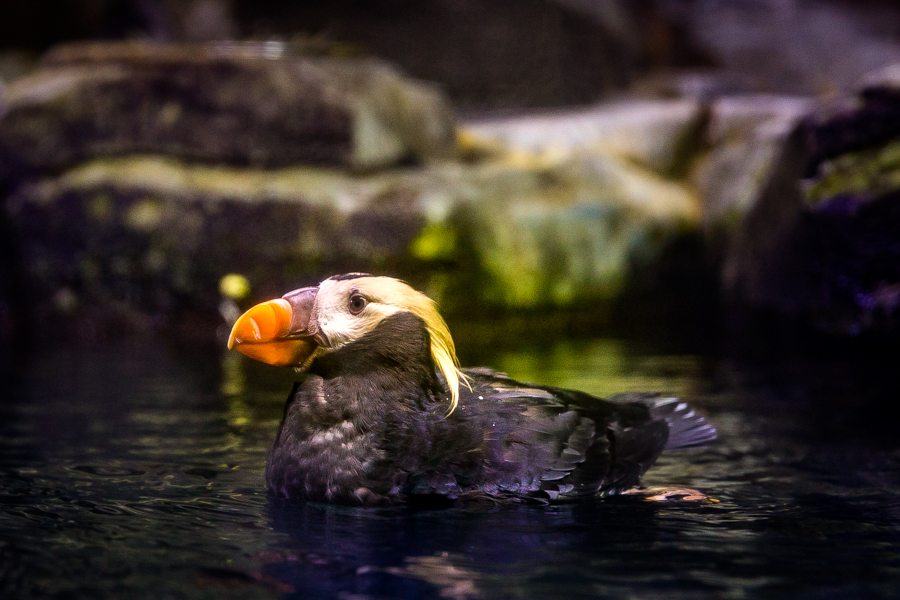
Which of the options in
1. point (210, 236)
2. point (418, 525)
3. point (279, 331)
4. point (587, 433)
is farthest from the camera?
point (210, 236)

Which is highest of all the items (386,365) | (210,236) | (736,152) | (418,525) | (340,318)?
(736,152)

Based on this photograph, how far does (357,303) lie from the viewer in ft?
8.80

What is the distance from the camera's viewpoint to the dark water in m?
2.06

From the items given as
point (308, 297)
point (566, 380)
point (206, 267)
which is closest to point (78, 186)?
point (206, 267)

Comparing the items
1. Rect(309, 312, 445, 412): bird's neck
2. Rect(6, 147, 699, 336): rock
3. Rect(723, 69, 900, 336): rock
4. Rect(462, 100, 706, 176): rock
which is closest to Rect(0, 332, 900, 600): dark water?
Rect(309, 312, 445, 412): bird's neck

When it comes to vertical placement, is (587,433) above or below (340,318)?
below

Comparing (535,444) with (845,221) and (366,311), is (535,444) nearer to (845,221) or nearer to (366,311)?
(366,311)

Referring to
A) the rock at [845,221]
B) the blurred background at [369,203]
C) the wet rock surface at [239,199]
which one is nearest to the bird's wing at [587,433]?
the rock at [845,221]

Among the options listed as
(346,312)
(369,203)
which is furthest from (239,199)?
(346,312)

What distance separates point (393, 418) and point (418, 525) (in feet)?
0.99

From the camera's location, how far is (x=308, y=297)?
2.68 m

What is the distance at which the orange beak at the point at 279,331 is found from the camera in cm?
254

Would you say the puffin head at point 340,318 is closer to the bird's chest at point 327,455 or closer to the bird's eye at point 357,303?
the bird's eye at point 357,303

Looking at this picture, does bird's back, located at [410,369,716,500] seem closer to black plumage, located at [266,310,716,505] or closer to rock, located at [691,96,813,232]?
black plumage, located at [266,310,716,505]
